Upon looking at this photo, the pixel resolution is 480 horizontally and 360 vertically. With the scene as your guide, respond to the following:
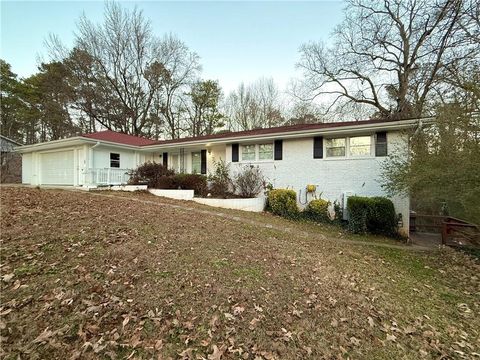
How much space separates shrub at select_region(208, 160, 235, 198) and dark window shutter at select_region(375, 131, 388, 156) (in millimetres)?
Result: 6826

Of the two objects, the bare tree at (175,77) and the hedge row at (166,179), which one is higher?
the bare tree at (175,77)

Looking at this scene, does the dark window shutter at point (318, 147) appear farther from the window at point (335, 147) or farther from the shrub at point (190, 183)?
the shrub at point (190, 183)

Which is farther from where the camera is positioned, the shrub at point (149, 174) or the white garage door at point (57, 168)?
the white garage door at point (57, 168)

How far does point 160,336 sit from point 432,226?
525 inches

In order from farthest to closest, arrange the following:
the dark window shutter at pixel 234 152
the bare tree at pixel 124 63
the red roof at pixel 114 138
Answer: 1. the bare tree at pixel 124 63
2. the red roof at pixel 114 138
3. the dark window shutter at pixel 234 152

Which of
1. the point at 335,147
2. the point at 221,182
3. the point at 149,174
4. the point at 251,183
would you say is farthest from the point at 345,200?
the point at 149,174

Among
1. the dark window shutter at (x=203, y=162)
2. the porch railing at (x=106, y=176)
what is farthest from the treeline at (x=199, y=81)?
the porch railing at (x=106, y=176)

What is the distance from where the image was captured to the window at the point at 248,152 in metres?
12.3

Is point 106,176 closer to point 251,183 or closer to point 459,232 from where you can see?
point 251,183

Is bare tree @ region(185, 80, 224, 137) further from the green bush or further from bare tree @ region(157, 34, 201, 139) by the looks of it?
the green bush

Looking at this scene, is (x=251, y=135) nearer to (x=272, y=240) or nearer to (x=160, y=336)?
(x=272, y=240)

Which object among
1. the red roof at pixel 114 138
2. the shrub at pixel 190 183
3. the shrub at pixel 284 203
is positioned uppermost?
the red roof at pixel 114 138

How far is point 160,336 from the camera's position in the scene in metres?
2.47

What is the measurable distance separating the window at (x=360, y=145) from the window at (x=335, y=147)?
36 centimetres
